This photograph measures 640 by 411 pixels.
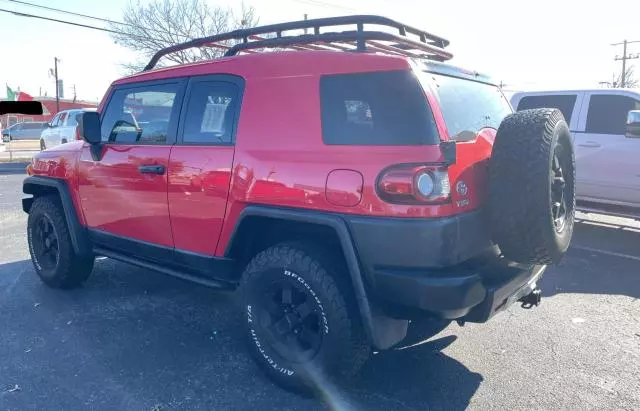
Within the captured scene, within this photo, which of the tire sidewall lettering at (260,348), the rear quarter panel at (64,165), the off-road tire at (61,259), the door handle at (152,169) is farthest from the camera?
the off-road tire at (61,259)

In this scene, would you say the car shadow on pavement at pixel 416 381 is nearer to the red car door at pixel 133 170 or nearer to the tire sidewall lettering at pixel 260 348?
the tire sidewall lettering at pixel 260 348

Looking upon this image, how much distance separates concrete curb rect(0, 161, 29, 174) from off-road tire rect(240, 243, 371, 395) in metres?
15.6

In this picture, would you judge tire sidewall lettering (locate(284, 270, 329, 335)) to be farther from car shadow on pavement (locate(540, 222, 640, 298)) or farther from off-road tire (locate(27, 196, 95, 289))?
car shadow on pavement (locate(540, 222, 640, 298))

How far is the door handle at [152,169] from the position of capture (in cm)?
364

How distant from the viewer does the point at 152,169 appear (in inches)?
145

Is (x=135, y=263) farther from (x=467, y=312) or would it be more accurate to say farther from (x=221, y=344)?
(x=467, y=312)

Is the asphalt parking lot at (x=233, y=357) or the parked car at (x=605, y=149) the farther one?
the parked car at (x=605, y=149)

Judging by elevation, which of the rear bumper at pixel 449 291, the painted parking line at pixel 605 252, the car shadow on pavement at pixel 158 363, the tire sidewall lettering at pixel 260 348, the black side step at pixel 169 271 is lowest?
the painted parking line at pixel 605 252

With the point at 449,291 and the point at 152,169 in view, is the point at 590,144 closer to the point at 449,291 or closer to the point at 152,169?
the point at 449,291

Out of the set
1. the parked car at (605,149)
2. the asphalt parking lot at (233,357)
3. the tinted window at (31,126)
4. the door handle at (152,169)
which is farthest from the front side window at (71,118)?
the tinted window at (31,126)

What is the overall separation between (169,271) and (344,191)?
5.66 ft

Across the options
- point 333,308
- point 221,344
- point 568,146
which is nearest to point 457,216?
point 333,308

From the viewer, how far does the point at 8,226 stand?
25.5 ft

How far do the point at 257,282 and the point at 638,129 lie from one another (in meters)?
5.60
